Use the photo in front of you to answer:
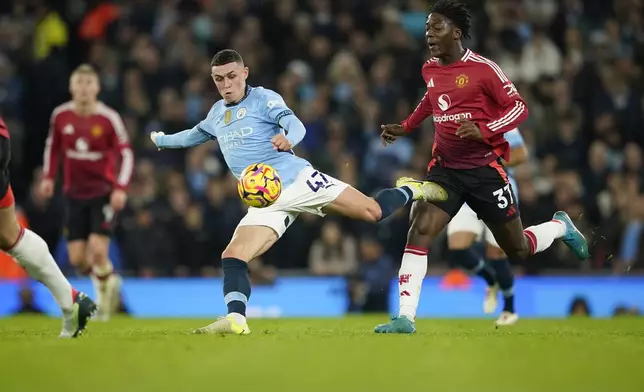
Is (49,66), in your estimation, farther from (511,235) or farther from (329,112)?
(511,235)

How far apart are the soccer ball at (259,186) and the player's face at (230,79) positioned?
0.66m

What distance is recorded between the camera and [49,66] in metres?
17.2

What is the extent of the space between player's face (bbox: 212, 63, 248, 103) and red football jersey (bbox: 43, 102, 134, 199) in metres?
4.01

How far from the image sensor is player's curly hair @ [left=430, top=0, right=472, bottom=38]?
823 centimetres

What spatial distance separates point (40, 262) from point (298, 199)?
209 cm

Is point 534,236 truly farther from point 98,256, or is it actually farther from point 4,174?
point 98,256

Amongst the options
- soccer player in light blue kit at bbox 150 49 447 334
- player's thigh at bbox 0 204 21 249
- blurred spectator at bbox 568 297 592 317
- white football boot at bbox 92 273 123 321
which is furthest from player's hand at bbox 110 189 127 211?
blurred spectator at bbox 568 297 592 317

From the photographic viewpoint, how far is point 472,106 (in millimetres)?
8164

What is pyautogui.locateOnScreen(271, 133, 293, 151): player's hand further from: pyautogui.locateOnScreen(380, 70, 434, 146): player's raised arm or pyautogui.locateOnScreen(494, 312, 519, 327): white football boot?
pyautogui.locateOnScreen(494, 312, 519, 327): white football boot

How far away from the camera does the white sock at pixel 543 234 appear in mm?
8922

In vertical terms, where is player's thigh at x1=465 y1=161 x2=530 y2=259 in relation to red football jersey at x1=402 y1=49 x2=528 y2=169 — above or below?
below

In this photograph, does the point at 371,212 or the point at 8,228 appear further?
the point at 371,212

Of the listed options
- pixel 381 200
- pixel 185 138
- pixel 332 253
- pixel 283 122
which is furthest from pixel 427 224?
pixel 332 253

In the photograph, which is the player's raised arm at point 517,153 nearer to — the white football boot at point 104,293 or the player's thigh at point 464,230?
the player's thigh at point 464,230
